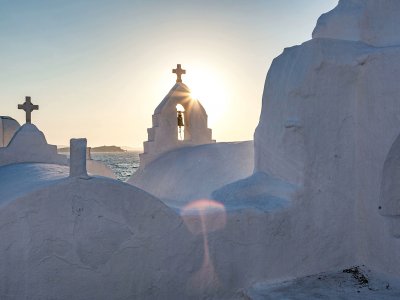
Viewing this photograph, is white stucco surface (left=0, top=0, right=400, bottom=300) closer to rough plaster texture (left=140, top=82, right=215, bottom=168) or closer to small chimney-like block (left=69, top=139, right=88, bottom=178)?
small chimney-like block (left=69, top=139, right=88, bottom=178)

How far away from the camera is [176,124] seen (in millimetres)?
13562

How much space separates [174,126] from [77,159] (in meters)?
8.19

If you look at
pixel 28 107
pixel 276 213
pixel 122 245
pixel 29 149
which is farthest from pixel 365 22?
pixel 28 107

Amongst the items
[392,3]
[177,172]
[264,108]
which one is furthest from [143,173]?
[392,3]

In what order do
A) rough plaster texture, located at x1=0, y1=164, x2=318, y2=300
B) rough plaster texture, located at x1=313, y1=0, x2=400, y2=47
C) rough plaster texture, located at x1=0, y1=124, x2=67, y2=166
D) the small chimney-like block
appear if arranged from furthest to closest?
rough plaster texture, located at x1=0, y1=124, x2=67, y2=166 → rough plaster texture, located at x1=313, y1=0, x2=400, y2=47 → the small chimney-like block → rough plaster texture, located at x1=0, y1=164, x2=318, y2=300

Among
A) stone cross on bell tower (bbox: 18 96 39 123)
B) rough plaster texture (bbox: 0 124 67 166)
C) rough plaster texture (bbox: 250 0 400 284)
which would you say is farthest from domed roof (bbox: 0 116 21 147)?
rough plaster texture (bbox: 250 0 400 284)

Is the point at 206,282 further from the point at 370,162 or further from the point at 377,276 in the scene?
the point at 370,162

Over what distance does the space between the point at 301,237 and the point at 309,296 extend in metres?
1.23

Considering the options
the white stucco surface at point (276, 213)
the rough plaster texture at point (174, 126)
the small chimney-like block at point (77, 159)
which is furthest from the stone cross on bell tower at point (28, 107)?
the small chimney-like block at point (77, 159)

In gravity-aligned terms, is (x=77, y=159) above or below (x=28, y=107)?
below

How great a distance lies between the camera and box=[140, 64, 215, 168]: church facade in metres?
13.4

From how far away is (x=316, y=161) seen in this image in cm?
723

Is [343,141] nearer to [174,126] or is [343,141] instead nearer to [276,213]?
[276,213]

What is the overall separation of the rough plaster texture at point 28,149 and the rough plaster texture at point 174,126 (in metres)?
3.58
